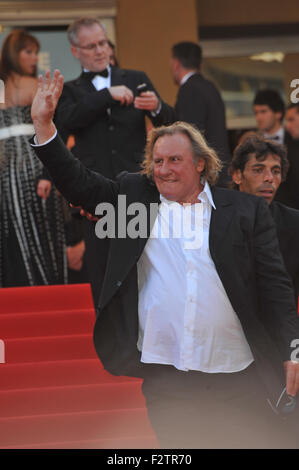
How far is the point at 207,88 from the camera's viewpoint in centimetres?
557

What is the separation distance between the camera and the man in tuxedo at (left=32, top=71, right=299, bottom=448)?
3031 mm

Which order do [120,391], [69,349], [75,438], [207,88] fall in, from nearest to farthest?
[75,438] → [120,391] → [69,349] → [207,88]

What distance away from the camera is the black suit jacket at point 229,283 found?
9.95 feet

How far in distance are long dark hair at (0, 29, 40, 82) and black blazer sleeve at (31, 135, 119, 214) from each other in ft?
8.30

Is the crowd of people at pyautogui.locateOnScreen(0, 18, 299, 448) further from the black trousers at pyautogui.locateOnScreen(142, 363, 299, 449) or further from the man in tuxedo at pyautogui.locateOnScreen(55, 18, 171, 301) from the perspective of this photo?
the man in tuxedo at pyautogui.locateOnScreen(55, 18, 171, 301)

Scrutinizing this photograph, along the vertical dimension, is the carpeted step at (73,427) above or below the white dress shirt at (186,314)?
below

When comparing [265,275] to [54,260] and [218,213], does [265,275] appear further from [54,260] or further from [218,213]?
[54,260]

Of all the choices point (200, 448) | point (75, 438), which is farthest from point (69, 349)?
point (200, 448)

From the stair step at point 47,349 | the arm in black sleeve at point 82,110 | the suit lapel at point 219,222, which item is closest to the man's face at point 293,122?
the arm in black sleeve at point 82,110

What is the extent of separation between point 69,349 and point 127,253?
5.49 feet

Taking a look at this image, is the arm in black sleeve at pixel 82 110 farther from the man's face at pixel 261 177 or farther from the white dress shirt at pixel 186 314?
the white dress shirt at pixel 186 314

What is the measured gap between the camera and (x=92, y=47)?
4.37 metres

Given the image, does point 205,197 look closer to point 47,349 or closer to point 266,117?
point 47,349

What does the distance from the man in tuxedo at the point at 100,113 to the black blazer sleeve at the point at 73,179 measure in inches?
38.9
